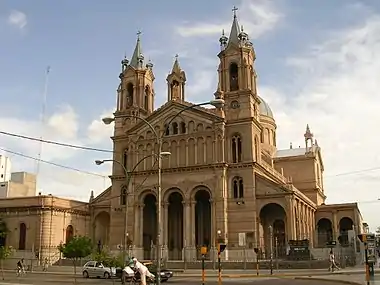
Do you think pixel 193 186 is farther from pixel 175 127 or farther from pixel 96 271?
pixel 96 271

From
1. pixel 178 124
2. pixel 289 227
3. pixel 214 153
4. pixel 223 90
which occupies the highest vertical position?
pixel 223 90

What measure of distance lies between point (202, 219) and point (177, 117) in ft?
45.1

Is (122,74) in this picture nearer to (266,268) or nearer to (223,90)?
(223,90)

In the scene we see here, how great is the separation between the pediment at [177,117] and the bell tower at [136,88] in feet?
14.9

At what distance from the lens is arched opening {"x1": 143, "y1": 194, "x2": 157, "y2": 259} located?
64.9 m

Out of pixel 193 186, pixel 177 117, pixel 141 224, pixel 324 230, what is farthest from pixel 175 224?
pixel 324 230

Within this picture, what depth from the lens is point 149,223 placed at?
6738 centimetres

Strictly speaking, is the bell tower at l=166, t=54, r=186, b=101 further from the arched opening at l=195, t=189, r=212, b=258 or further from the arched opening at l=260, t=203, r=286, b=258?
the arched opening at l=260, t=203, r=286, b=258

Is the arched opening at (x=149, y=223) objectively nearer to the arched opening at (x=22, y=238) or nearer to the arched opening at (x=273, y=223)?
the arched opening at (x=273, y=223)

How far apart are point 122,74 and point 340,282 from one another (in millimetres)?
50639

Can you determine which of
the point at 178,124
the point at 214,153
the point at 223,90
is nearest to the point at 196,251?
the point at 214,153

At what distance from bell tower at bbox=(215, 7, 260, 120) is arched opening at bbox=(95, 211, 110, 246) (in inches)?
934

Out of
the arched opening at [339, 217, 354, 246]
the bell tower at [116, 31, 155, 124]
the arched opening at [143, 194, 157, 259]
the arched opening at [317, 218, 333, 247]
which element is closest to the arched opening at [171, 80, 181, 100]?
the bell tower at [116, 31, 155, 124]

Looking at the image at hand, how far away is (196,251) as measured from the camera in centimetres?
5962
